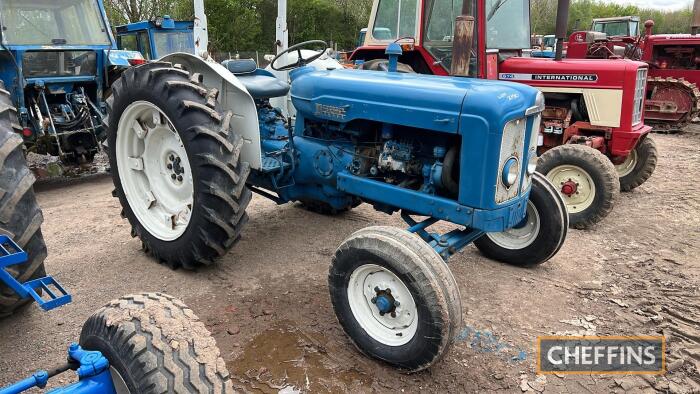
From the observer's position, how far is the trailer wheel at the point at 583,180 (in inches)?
172

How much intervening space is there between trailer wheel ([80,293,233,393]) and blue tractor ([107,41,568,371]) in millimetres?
1133

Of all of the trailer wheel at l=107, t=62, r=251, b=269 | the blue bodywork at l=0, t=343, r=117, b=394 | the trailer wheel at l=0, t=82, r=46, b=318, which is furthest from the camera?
the trailer wheel at l=107, t=62, r=251, b=269

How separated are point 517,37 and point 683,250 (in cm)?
274

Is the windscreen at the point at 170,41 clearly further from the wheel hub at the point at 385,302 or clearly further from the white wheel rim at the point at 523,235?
the wheel hub at the point at 385,302

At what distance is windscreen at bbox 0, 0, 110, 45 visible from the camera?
540 cm


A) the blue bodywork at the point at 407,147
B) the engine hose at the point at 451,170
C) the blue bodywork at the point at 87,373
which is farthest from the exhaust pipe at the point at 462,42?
the blue bodywork at the point at 87,373

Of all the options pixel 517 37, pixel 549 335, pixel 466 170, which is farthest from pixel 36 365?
pixel 517 37

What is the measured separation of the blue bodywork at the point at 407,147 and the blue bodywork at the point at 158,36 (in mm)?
7254

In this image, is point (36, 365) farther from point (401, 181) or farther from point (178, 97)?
point (401, 181)

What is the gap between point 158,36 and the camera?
9.91m

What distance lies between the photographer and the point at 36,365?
2.45 meters

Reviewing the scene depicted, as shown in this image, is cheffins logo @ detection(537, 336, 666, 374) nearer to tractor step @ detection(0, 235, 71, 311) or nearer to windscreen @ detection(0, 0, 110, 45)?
tractor step @ detection(0, 235, 71, 311)

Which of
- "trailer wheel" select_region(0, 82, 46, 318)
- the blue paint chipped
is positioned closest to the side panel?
the blue paint chipped

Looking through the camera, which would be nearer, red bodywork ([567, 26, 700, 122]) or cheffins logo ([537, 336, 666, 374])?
cheffins logo ([537, 336, 666, 374])
